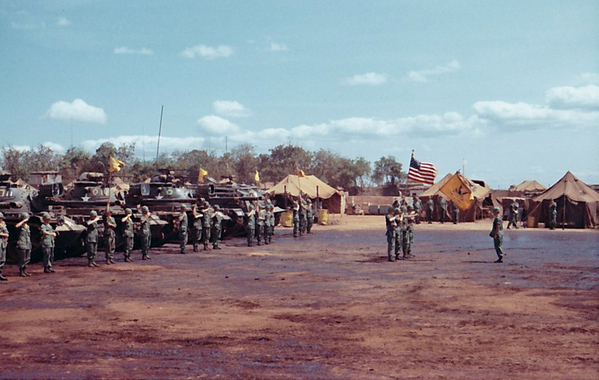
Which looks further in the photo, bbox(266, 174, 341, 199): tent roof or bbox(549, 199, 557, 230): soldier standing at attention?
bbox(266, 174, 341, 199): tent roof

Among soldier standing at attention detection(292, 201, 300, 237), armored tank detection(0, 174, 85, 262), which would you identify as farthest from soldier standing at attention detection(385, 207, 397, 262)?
soldier standing at attention detection(292, 201, 300, 237)

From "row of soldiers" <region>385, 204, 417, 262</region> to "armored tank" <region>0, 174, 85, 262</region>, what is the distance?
8.57 m

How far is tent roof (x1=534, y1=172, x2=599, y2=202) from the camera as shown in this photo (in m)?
32.9

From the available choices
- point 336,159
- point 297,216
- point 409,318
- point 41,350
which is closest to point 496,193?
point 336,159

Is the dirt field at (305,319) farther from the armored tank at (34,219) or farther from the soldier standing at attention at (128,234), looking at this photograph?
the armored tank at (34,219)

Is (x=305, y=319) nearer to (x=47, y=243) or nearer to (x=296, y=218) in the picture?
(x=47, y=243)

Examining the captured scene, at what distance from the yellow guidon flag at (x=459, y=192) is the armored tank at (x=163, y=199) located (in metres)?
19.3

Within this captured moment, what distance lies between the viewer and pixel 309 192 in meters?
41.9

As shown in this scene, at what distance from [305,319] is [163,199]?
47.2ft

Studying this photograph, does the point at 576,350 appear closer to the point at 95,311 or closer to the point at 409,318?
the point at 409,318

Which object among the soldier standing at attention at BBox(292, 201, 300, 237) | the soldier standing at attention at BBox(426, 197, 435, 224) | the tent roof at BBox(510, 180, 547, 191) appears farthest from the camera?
the tent roof at BBox(510, 180, 547, 191)

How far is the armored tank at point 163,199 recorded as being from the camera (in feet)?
72.5

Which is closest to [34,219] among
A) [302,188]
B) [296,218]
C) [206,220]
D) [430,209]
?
[206,220]

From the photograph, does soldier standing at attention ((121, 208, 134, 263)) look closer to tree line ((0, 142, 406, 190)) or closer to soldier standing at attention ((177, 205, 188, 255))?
soldier standing at attention ((177, 205, 188, 255))
